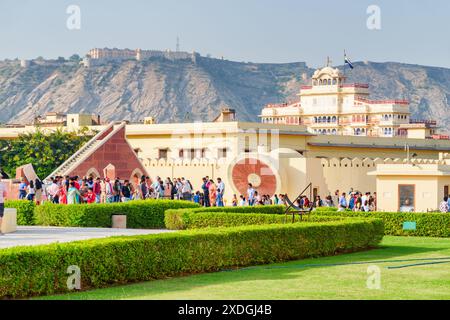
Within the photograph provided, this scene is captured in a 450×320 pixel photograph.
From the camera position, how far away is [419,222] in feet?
95.8

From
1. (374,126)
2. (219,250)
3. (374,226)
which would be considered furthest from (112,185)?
(374,126)

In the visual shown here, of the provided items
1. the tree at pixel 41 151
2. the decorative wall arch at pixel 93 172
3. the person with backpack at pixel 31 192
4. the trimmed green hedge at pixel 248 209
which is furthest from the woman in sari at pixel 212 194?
the tree at pixel 41 151

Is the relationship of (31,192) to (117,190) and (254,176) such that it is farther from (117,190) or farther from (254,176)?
(254,176)

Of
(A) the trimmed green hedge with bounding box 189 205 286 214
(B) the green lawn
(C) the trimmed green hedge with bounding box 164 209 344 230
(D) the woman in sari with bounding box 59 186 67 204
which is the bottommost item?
(B) the green lawn

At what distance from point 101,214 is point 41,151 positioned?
3427cm

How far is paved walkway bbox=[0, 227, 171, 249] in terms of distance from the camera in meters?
21.2

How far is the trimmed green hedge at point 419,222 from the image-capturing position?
2900 cm

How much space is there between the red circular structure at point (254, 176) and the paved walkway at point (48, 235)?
906 inches

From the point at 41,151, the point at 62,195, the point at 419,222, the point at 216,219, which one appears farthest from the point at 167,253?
the point at 41,151

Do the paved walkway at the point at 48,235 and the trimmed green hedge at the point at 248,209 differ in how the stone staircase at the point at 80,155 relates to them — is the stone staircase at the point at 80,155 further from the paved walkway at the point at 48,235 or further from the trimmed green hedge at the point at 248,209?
the paved walkway at the point at 48,235

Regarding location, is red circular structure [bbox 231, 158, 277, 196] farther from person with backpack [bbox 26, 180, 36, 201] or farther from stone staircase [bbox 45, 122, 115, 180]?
person with backpack [bbox 26, 180, 36, 201]

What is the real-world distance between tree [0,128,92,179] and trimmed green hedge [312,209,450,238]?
115 ft

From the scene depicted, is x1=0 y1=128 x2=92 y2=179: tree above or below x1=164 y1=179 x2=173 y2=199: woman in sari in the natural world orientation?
above

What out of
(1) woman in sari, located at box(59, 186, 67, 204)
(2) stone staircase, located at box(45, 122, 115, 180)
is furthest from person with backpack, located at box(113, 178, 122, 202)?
(2) stone staircase, located at box(45, 122, 115, 180)
